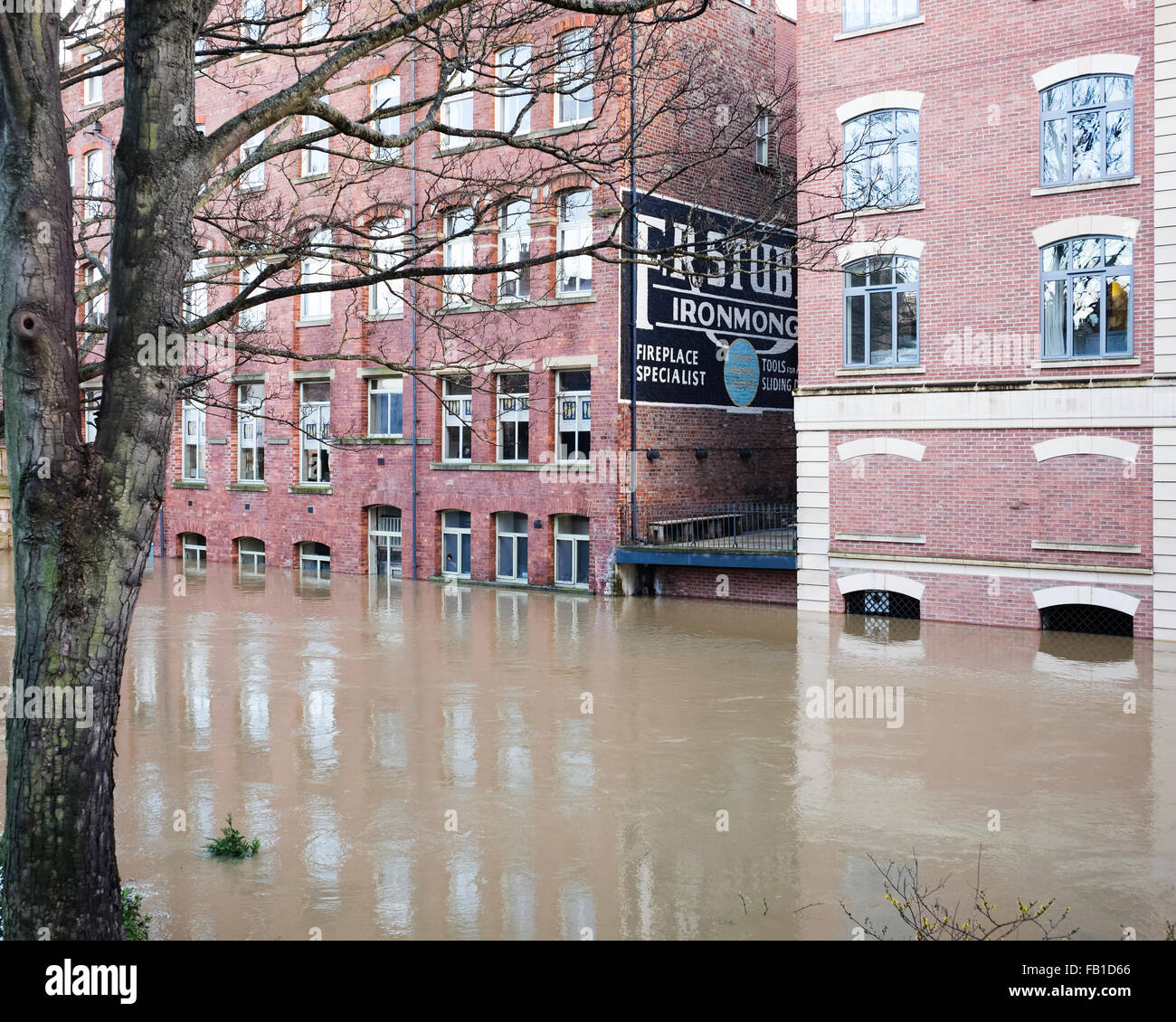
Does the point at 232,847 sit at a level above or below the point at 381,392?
below

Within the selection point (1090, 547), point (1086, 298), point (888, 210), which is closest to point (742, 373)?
point (888, 210)

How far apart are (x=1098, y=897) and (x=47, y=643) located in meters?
6.64

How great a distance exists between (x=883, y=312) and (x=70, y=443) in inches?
682

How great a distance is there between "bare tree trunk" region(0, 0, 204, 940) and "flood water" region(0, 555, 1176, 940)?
1.67 meters

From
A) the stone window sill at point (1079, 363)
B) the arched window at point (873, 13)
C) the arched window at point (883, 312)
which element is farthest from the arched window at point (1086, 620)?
the arched window at point (873, 13)

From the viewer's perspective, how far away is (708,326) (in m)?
26.8

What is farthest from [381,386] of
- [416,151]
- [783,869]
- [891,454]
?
[783,869]

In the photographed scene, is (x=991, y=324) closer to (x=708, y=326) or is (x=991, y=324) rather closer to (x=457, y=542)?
(x=708, y=326)

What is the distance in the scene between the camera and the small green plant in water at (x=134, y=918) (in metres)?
7.08

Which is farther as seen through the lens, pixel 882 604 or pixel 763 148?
pixel 763 148

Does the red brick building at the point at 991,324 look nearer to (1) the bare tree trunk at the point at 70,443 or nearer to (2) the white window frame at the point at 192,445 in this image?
(1) the bare tree trunk at the point at 70,443

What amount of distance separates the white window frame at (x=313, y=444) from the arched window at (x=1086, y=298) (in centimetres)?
1717

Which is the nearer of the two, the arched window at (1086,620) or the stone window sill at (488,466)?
the arched window at (1086,620)
